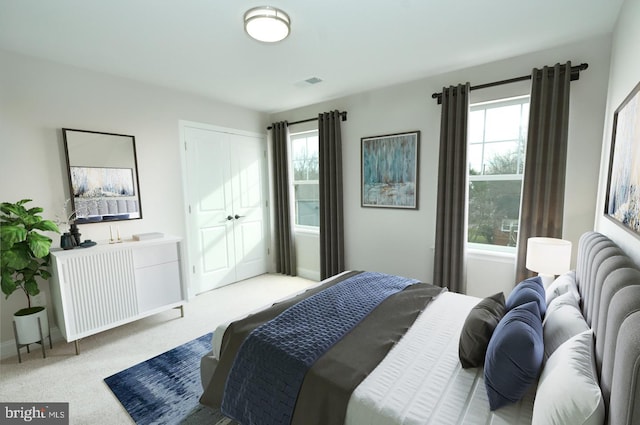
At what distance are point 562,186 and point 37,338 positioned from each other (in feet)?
14.9

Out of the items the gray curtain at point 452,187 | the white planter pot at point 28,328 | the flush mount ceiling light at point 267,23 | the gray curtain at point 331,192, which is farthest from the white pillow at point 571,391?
the white planter pot at point 28,328

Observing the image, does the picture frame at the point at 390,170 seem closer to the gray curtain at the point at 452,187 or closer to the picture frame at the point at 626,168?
the gray curtain at the point at 452,187

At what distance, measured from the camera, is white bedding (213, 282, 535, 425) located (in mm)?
1090

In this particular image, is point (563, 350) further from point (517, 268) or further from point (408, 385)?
point (517, 268)

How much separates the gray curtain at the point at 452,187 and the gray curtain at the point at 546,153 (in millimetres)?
521

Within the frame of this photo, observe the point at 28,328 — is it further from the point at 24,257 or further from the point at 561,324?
the point at 561,324

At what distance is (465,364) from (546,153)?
6.86ft

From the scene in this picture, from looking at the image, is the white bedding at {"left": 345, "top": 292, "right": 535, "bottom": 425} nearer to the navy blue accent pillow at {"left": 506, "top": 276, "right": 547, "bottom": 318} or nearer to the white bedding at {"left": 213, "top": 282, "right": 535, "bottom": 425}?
the white bedding at {"left": 213, "top": 282, "right": 535, "bottom": 425}

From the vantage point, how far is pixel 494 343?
1.16 metres

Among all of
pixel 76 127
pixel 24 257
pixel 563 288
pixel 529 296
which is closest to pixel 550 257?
pixel 563 288

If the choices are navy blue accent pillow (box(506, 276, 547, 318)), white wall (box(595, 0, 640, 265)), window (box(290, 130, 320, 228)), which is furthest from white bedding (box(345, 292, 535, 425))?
window (box(290, 130, 320, 228))

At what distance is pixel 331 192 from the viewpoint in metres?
3.89

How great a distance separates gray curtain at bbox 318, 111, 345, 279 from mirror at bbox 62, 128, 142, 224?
7.16ft

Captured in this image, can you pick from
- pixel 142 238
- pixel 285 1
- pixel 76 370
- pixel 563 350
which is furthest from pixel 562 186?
pixel 76 370
